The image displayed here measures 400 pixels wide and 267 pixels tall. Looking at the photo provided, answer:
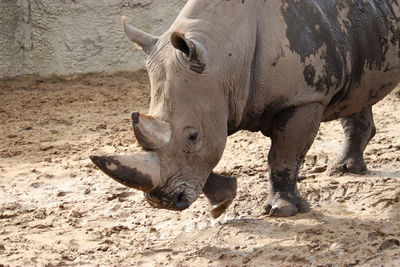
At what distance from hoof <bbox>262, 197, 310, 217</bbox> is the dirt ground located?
72 mm

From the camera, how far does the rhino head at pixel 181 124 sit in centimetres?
401

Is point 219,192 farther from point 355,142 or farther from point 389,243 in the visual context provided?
point 355,142

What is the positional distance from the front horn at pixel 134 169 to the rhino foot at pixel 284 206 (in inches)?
44.1

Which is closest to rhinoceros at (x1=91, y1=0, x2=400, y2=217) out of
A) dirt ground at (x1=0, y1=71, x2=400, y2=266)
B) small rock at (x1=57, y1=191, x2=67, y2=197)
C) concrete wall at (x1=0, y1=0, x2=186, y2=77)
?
dirt ground at (x1=0, y1=71, x2=400, y2=266)

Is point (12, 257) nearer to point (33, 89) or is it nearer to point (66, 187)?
point (66, 187)

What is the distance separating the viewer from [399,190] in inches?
201

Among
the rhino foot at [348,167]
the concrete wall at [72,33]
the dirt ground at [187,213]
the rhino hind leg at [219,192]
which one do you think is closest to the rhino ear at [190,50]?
the rhino hind leg at [219,192]

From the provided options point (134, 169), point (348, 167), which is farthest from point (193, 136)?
point (348, 167)

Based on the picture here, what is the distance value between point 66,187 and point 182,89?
226cm

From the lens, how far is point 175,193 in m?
4.14

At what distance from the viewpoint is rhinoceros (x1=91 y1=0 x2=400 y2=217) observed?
13.5 ft

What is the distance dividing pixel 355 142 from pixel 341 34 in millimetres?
1489

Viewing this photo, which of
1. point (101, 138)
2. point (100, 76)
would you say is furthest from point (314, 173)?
point (100, 76)

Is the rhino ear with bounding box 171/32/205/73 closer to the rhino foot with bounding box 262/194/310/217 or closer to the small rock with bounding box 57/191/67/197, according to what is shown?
the rhino foot with bounding box 262/194/310/217
